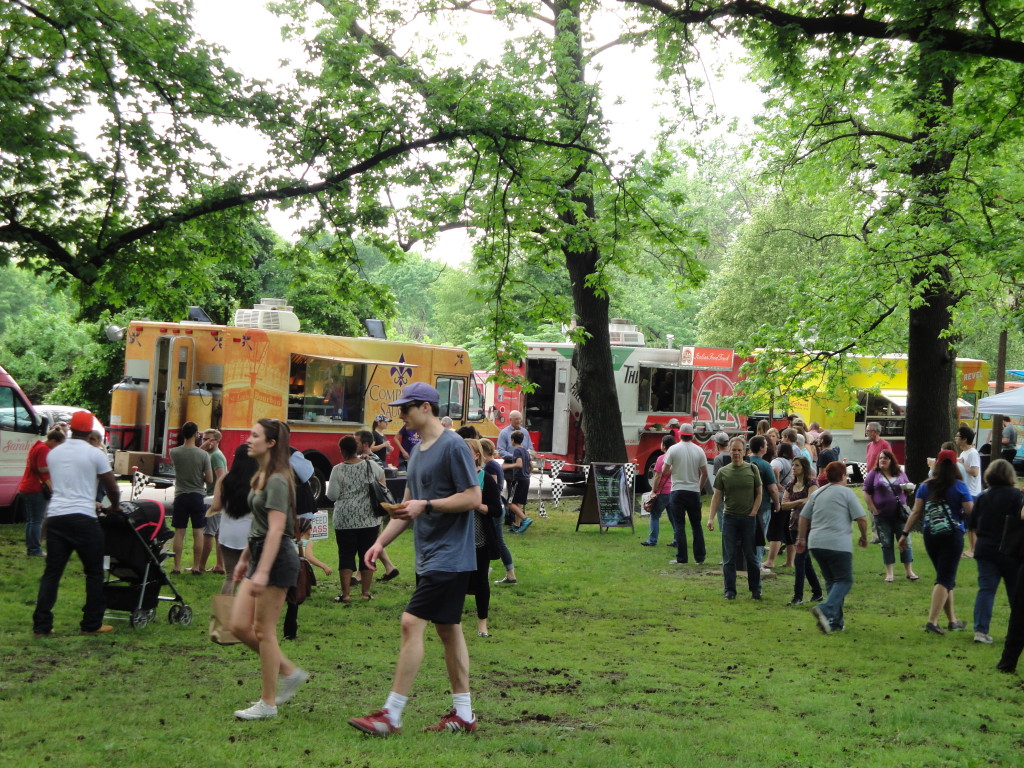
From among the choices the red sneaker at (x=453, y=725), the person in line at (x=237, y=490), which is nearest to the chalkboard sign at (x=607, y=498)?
the person in line at (x=237, y=490)

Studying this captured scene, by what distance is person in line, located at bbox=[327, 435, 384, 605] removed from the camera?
10344 mm

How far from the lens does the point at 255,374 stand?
56.1 ft

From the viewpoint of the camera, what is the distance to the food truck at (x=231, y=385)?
16891 millimetres

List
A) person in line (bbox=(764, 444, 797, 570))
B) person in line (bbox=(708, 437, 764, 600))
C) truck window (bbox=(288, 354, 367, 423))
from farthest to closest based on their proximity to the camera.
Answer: truck window (bbox=(288, 354, 367, 423)) < person in line (bbox=(764, 444, 797, 570)) < person in line (bbox=(708, 437, 764, 600))

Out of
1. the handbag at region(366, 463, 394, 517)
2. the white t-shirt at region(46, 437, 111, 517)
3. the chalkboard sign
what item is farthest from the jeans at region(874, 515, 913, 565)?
the white t-shirt at region(46, 437, 111, 517)

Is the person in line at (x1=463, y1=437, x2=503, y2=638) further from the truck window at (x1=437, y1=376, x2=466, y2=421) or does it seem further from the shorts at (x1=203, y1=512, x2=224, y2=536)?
the truck window at (x1=437, y1=376, x2=466, y2=421)

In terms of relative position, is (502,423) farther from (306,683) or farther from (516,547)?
(306,683)

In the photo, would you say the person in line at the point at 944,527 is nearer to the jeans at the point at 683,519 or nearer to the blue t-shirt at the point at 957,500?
the blue t-shirt at the point at 957,500

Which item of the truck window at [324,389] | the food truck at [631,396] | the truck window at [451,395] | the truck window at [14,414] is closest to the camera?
the truck window at [14,414]

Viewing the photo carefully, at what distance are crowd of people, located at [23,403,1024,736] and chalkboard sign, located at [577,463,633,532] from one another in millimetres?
951

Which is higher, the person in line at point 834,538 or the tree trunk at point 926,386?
the tree trunk at point 926,386

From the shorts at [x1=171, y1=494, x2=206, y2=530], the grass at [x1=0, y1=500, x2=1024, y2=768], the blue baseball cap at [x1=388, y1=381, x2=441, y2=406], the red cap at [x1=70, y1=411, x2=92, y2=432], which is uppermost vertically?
the blue baseball cap at [x1=388, y1=381, x2=441, y2=406]

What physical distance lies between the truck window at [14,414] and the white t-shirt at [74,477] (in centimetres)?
725

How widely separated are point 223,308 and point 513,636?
21.4m
